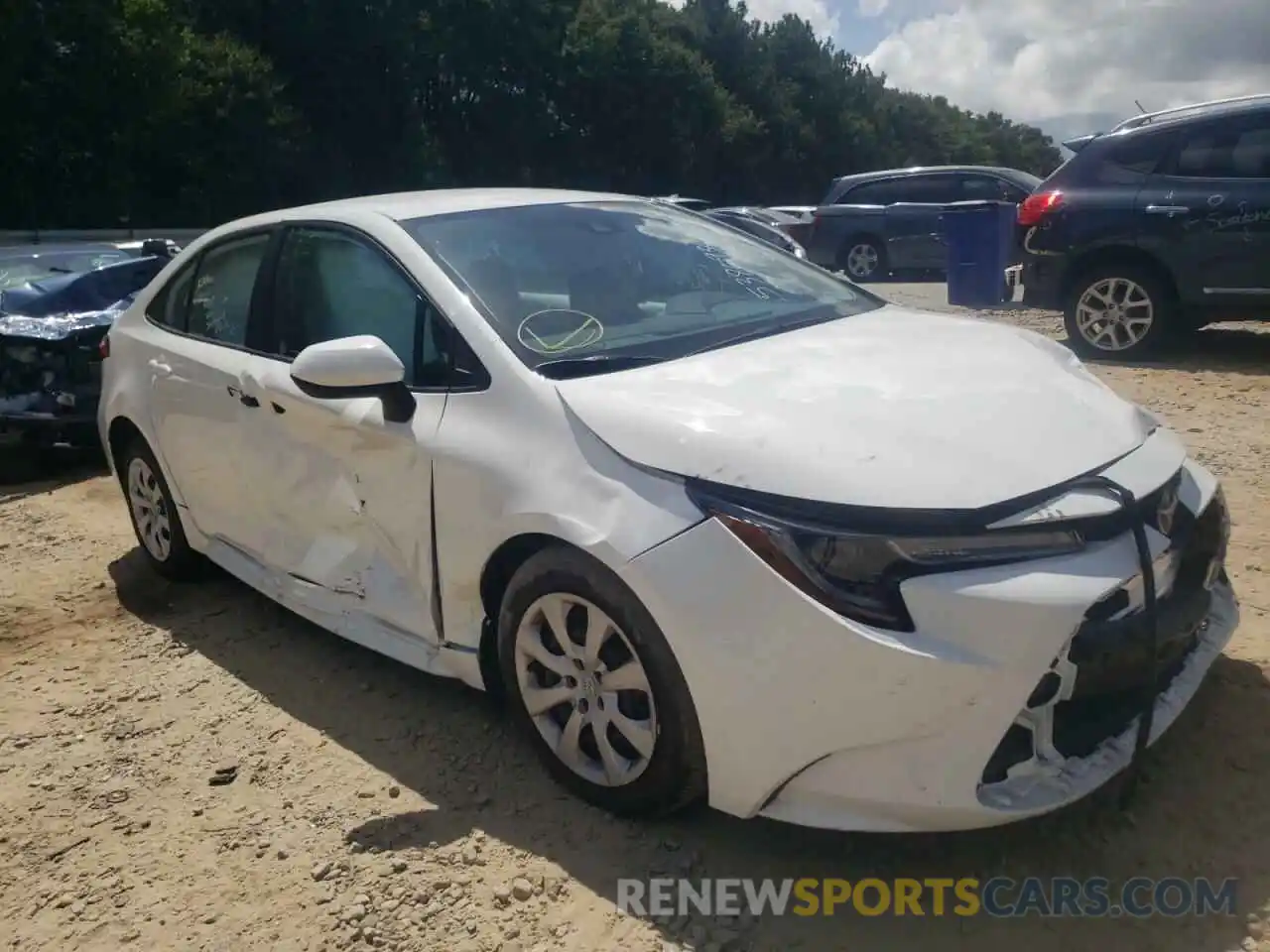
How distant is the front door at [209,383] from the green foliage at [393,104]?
2163 centimetres

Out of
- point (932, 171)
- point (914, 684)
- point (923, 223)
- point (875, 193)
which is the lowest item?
point (914, 684)

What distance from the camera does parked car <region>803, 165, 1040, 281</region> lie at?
1617 cm

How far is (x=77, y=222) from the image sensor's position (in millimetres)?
24312

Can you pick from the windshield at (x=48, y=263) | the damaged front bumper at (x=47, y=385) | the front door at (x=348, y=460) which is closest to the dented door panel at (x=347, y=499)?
the front door at (x=348, y=460)

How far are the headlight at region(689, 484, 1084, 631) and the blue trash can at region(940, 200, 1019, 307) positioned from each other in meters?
10.3

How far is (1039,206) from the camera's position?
28.1 feet

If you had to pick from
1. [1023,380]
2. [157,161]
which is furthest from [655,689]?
[157,161]

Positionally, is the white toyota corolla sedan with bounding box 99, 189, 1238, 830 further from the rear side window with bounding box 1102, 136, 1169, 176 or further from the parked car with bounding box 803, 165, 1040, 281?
the parked car with bounding box 803, 165, 1040, 281

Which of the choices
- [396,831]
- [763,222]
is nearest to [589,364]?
[396,831]

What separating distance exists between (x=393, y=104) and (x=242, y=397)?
3415cm

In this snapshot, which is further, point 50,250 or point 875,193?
point 875,193

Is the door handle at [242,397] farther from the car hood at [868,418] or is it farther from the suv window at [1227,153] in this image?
the suv window at [1227,153]

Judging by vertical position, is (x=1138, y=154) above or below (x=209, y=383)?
above

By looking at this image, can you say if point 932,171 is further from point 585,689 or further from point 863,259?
point 585,689
